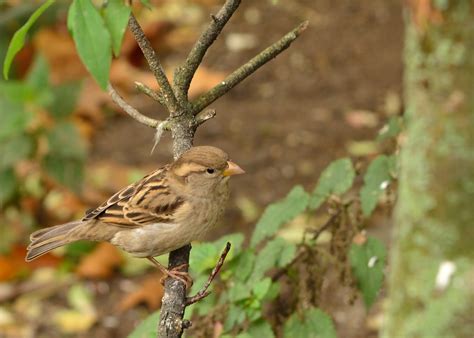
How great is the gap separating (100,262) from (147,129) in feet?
7.03

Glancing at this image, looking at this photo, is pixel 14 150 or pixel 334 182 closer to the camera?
pixel 334 182

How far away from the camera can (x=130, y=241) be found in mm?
4062

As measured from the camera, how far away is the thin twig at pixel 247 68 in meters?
3.32

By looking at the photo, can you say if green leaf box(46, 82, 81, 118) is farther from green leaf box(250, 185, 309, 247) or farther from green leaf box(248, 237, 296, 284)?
green leaf box(248, 237, 296, 284)

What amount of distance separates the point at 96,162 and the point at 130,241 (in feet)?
13.5

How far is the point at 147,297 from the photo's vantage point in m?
6.61

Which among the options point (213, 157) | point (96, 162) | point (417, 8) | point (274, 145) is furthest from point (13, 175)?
point (417, 8)

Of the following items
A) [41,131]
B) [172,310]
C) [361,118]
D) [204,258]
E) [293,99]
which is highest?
→ [293,99]

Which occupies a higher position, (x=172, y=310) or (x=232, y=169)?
(x=232, y=169)

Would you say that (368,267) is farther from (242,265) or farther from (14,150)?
(14,150)

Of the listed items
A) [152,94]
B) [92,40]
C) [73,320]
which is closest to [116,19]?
[92,40]

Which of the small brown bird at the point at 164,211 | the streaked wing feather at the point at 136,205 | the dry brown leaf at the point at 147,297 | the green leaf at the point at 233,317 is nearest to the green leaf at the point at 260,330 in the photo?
the green leaf at the point at 233,317

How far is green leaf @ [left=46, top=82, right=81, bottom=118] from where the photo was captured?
21.6 feet

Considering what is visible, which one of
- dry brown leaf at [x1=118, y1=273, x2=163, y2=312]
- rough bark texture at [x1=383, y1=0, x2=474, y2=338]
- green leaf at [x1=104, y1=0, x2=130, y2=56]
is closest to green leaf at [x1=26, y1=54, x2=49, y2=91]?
dry brown leaf at [x1=118, y1=273, x2=163, y2=312]
